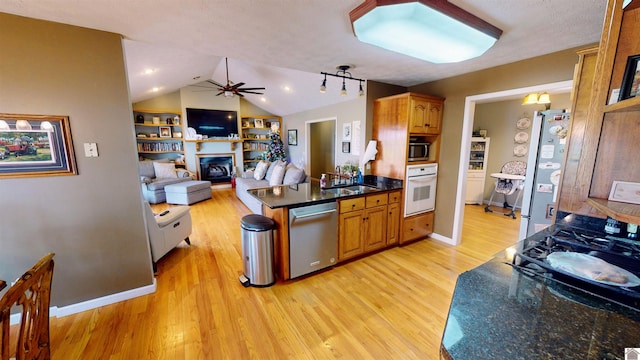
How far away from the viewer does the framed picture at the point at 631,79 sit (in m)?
0.81

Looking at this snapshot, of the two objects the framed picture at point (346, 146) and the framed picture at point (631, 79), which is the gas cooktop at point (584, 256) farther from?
the framed picture at point (346, 146)

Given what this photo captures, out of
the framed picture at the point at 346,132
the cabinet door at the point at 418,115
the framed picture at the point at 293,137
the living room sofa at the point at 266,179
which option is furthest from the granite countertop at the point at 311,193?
the framed picture at the point at 293,137

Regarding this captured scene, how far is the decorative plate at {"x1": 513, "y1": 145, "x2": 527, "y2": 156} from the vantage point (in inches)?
193

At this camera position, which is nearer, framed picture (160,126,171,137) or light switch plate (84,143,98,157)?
light switch plate (84,143,98,157)

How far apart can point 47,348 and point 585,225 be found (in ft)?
9.74

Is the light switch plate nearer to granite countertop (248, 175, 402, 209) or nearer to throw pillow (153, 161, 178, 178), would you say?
→ granite countertop (248, 175, 402, 209)

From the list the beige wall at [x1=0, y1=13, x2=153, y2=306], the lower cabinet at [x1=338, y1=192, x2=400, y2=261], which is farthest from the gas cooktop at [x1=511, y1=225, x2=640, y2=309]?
the beige wall at [x1=0, y1=13, x2=153, y2=306]

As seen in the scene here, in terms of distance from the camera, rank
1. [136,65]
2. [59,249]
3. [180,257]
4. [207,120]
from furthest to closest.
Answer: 1. [207,120]
2. [136,65]
3. [180,257]
4. [59,249]

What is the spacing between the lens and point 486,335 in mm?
711

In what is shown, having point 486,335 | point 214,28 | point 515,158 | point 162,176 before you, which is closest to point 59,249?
point 214,28

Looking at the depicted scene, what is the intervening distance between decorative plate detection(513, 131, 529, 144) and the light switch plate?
679 cm

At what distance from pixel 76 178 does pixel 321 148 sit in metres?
5.92

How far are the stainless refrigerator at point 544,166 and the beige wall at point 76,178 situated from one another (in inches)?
154

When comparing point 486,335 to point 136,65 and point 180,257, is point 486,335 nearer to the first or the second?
point 180,257
